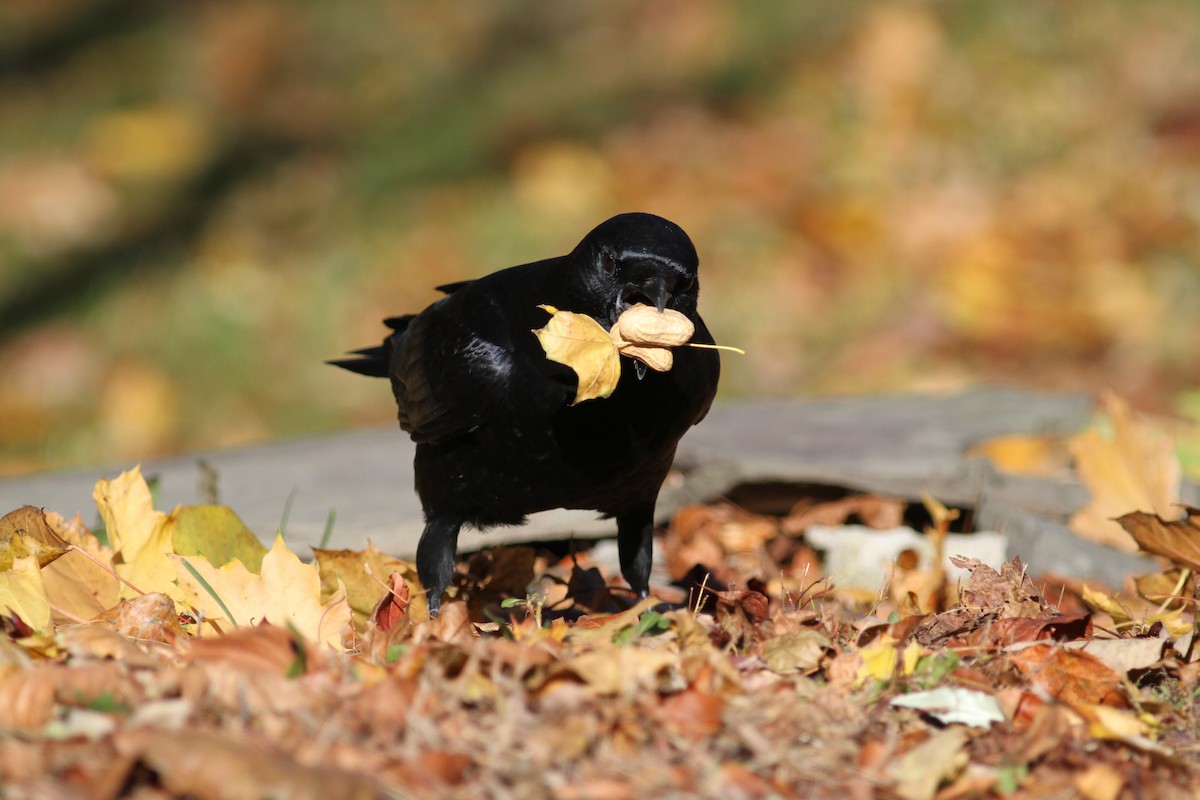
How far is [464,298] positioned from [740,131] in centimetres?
531

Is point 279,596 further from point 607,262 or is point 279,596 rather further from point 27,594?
point 607,262

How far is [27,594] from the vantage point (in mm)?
2926

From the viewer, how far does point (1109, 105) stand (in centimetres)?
827

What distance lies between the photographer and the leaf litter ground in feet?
7.10

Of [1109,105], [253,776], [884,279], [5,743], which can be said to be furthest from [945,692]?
[1109,105]

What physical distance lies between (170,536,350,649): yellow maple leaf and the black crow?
645 millimetres

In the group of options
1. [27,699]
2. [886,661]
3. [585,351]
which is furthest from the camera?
[585,351]

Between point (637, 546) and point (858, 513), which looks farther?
point (858, 513)

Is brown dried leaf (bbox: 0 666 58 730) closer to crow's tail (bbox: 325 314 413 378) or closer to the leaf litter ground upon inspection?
the leaf litter ground

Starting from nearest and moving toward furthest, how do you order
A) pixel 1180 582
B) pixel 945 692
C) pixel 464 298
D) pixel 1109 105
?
pixel 945 692 → pixel 1180 582 → pixel 464 298 → pixel 1109 105

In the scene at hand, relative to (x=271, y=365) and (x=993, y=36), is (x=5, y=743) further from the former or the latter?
(x=993, y=36)

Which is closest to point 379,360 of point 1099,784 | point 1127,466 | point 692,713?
point 1127,466

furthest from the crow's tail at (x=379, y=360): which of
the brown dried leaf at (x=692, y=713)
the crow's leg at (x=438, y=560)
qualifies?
the brown dried leaf at (x=692, y=713)

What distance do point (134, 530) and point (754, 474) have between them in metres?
2.16
